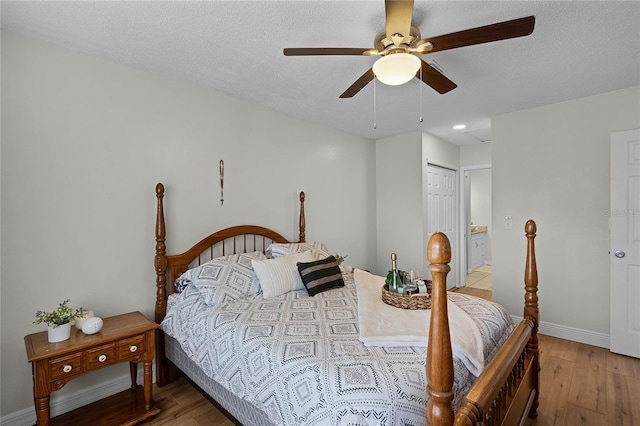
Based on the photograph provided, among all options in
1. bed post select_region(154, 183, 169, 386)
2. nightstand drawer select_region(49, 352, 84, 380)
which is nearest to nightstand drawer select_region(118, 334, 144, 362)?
nightstand drawer select_region(49, 352, 84, 380)

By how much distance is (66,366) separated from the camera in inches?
70.3

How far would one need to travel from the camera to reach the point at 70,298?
84.9 inches

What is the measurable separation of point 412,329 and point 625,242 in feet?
8.84

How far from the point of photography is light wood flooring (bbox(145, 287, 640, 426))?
206 cm

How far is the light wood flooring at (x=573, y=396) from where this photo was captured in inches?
81.1

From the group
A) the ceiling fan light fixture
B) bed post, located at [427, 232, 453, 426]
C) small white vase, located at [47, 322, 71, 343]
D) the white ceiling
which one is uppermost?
the white ceiling

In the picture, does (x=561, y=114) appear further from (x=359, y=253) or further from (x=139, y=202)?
(x=139, y=202)

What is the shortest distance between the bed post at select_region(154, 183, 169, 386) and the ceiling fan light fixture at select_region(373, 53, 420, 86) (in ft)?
6.10

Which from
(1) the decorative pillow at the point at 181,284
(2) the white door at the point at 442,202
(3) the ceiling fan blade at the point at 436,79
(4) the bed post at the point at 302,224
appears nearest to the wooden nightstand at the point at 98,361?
(1) the decorative pillow at the point at 181,284

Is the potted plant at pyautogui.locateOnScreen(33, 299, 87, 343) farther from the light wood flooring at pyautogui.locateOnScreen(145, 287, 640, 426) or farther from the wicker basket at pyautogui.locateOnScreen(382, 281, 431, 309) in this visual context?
the wicker basket at pyautogui.locateOnScreen(382, 281, 431, 309)

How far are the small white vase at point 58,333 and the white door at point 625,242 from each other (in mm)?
4480

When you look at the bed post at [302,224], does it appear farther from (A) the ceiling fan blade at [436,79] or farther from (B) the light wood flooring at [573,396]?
(A) the ceiling fan blade at [436,79]

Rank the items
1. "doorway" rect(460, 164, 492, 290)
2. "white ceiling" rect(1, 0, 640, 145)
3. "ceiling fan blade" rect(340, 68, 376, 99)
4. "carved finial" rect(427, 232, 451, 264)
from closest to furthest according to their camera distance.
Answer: "carved finial" rect(427, 232, 451, 264) → "white ceiling" rect(1, 0, 640, 145) → "ceiling fan blade" rect(340, 68, 376, 99) → "doorway" rect(460, 164, 492, 290)

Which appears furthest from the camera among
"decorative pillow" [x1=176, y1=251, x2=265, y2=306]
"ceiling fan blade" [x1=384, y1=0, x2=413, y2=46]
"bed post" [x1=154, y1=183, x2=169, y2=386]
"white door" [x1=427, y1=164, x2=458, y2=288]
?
"white door" [x1=427, y1=164, x2=458, y2=288]
